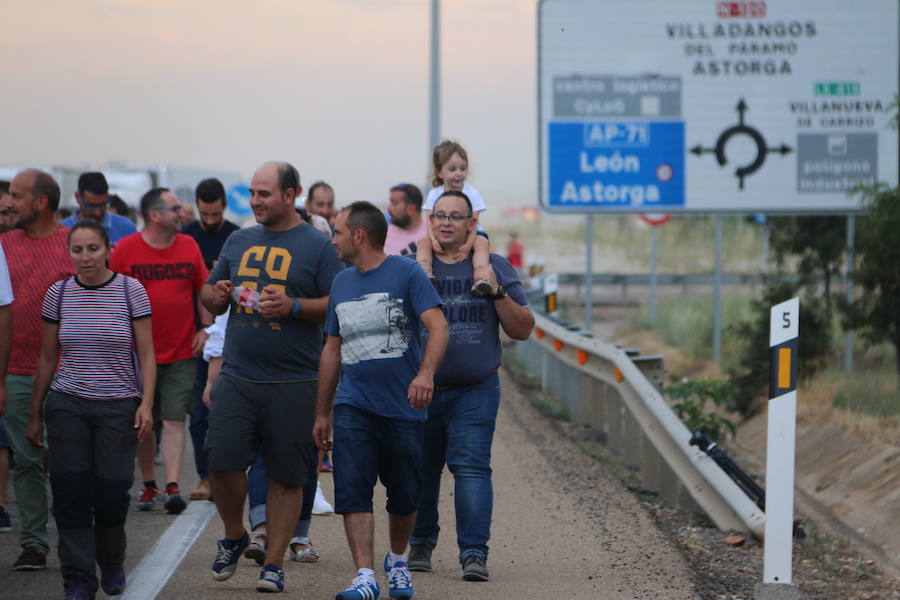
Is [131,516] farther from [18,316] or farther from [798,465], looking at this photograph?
[798,465]

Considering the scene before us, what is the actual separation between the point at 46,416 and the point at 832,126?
14604 mm

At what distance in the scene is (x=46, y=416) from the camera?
23.9 feet

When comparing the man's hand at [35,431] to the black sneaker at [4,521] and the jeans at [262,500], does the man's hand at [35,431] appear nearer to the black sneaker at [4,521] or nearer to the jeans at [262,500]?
the jeans at [262,500]

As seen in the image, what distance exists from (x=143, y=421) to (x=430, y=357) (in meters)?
1.38

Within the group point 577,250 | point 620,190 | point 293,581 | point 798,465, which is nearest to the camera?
point 293,581

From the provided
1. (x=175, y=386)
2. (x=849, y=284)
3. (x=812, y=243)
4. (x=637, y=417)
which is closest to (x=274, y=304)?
(x=175, y=386)

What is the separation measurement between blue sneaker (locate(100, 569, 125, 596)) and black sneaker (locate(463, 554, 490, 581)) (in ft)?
5.47

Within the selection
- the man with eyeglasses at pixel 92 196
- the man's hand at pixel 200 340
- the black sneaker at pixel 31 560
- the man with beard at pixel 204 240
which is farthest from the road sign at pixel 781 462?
the man with eyeglasses at pixel 92 196

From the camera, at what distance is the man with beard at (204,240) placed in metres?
10.1

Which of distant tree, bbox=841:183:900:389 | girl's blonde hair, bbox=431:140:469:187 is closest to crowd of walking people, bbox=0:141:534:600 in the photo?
girl's blonde hair, bbox=431:140:469:187

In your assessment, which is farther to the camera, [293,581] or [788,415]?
[293,581]

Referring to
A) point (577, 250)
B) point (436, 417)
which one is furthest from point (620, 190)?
Result: point (577, 250)

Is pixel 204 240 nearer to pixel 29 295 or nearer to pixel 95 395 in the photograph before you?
pixel 29 295

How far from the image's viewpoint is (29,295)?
8.14 m
